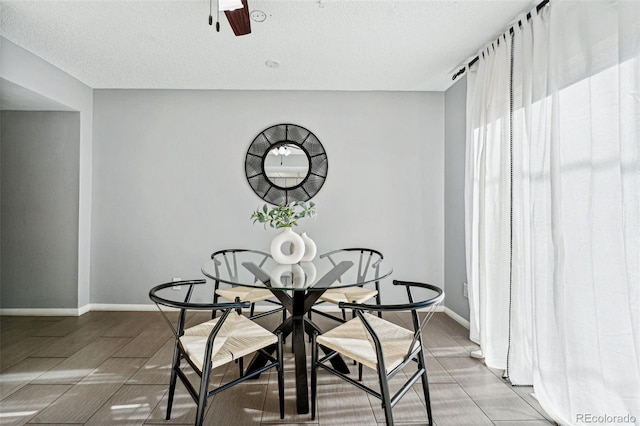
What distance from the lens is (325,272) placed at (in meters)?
2.38

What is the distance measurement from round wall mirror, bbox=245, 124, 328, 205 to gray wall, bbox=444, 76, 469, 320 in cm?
131

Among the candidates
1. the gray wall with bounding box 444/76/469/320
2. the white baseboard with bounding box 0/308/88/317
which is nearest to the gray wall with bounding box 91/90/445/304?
the gray wall with bounding box 444/76/469/320

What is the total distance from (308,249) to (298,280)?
1.82ft

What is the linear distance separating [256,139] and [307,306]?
2.24m

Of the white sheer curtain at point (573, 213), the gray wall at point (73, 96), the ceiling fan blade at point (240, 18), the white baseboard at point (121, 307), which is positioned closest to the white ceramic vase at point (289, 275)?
the white sheer curtain at point (573, 213)

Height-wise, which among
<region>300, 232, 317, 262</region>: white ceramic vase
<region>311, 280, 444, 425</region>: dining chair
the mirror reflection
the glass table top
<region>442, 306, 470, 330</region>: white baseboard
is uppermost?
the mirror reflection

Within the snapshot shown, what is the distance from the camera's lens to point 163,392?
2.29 meters

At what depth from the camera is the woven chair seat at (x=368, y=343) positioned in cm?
177

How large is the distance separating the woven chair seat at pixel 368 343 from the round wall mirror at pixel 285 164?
2.04 meters

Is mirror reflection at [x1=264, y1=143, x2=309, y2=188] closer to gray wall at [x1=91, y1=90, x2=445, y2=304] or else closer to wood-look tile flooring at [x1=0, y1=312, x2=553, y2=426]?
gray wall at [x1=91, y1=90, x2=445, y2=304]

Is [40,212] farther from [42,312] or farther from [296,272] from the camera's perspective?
[296,272]

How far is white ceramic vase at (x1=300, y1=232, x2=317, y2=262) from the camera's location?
8.66 ft

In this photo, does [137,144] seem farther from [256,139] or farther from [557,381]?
[557,381]

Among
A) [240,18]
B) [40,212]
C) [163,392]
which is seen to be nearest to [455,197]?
[240,18]
